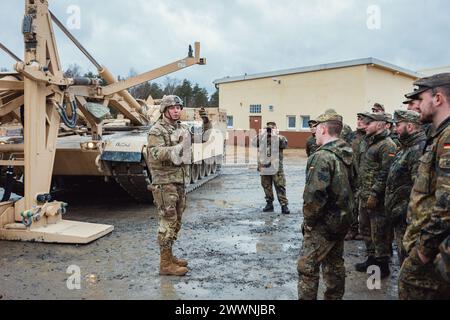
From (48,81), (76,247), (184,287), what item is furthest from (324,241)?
(48,81)

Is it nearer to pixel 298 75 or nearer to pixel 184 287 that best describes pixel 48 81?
pixel 184 287

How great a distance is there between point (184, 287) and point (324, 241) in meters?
1.77

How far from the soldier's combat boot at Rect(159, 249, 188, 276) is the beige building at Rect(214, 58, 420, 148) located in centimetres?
2030

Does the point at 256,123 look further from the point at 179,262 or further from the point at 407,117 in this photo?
the point at 407,117

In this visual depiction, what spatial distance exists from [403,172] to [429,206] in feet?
5.48

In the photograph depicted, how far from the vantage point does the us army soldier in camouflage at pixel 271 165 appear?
8.57 meters

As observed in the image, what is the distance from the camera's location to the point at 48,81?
661 cm

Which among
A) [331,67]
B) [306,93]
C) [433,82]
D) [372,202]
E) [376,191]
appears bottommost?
[372,202]

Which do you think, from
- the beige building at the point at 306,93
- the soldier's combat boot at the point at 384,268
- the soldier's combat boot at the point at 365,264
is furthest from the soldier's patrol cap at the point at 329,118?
the beige building at the point at 306,93

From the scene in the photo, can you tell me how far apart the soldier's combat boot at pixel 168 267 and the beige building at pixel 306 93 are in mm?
20297

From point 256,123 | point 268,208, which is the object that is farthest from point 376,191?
point 256,123

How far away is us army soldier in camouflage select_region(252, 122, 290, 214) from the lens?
8.57 meters

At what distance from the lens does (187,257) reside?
5.87 m
